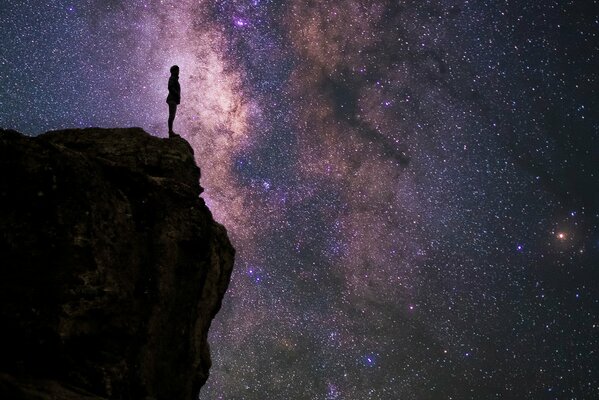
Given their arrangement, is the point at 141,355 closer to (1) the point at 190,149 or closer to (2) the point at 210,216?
(2) the point at 210,216

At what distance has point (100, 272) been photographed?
8516 mm

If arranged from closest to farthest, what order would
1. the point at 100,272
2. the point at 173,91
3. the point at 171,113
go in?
the point at 100,272 → the point at 171,113 → the point at 173,91

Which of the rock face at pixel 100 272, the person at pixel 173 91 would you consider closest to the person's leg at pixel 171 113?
the person at pixel 173 91

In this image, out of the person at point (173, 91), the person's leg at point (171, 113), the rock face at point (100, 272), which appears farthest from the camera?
the person at point (173, 91)

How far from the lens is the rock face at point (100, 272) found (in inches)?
289

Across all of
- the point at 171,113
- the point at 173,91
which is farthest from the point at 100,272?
the point at 173,91

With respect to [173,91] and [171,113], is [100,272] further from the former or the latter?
[173,91]

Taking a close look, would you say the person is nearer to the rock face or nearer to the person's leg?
the person's leg

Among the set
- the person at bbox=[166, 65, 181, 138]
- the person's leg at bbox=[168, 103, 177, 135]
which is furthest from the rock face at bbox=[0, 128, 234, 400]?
the person at bbox=[166, 65, 181, 138]

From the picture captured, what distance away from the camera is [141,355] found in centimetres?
902

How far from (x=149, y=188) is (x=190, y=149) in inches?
133

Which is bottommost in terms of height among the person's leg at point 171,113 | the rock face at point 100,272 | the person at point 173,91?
the rock face at point 100,272

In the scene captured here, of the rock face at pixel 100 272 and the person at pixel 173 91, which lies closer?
the rock face at pixel 100 272

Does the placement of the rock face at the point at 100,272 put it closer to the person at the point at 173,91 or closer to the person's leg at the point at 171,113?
the person's leg at the point at 171,113
